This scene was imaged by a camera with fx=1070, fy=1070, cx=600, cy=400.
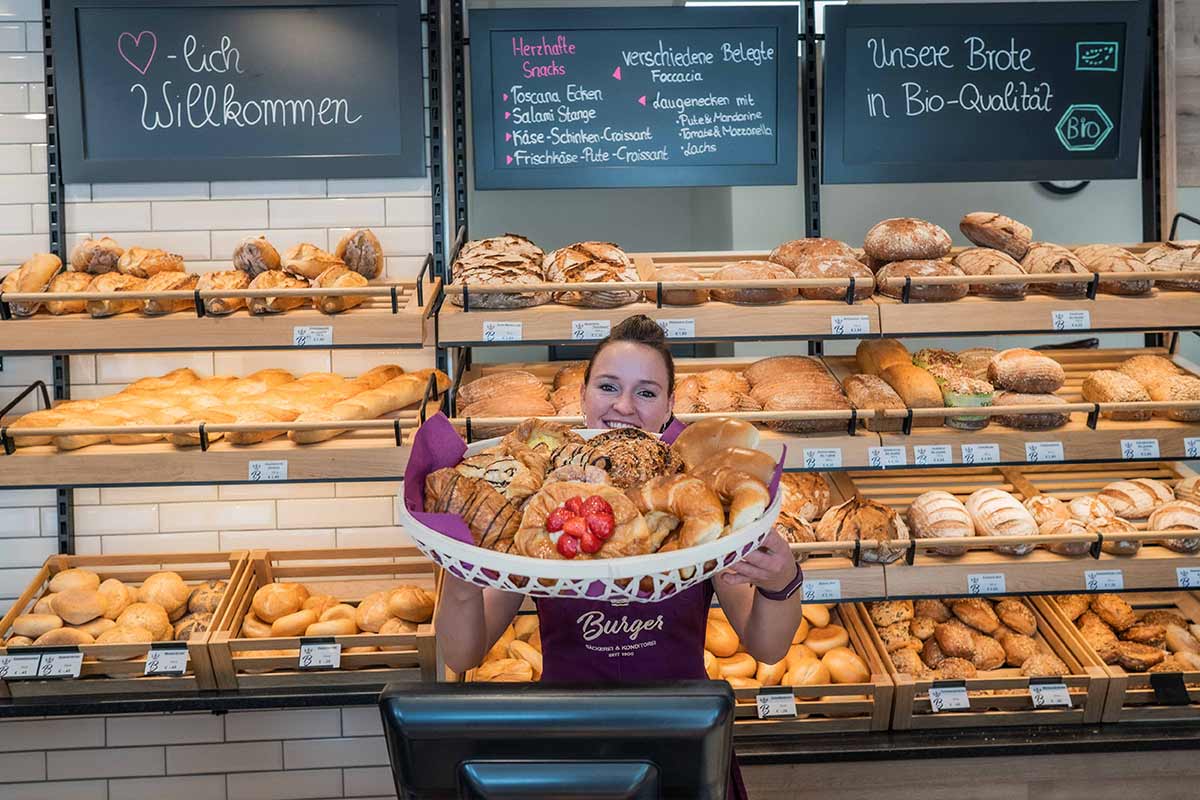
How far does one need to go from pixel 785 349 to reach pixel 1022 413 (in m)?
1.75

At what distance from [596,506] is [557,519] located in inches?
1.9

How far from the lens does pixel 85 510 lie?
10.6 feet

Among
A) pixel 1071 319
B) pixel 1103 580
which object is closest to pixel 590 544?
pixel 1071 319

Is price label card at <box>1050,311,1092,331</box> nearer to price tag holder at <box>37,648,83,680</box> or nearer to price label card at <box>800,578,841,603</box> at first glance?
price label card at <box>800,578,841,603</box>

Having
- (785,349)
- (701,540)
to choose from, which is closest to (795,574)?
(701,540)

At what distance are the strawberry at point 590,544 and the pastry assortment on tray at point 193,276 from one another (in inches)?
64.0

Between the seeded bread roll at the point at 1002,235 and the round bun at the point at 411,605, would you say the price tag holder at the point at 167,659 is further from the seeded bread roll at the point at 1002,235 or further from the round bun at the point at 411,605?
the seeded bread roll at the point at 1002,235

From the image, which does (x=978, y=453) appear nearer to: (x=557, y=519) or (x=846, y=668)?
(x=846, y=668)

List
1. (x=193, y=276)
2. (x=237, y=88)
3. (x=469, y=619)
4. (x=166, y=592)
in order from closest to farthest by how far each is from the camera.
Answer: (x=469, y=619) < (x=193, y=276) < (x=166, y=592) < (x=237, y=88)

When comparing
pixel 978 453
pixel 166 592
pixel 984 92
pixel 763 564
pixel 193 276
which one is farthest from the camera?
pixel 984 92

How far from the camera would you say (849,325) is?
265 centimetres

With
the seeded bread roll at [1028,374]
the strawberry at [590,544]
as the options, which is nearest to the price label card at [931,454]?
the seeded bread roll at [1028,374]

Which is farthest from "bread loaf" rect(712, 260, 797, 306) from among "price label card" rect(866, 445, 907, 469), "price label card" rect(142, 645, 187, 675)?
"price label card" rect(142, 645, 187, 675)

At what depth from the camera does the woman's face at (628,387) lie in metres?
1.82
